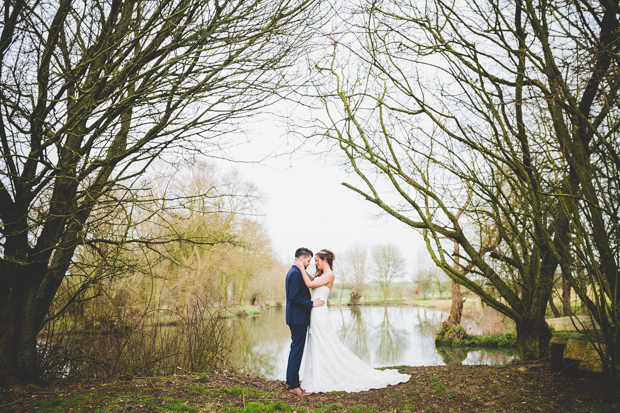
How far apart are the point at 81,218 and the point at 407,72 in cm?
546

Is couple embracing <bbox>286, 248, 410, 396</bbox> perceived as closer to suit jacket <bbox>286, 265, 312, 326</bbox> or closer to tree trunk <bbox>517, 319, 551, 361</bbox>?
suit jacket <bbox>286, 265, 312, 326</bbox>

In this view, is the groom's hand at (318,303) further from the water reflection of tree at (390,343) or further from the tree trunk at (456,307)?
the tree trunk at (456,307)

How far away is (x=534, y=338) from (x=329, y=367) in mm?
3136

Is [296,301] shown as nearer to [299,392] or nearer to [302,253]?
[302,253]

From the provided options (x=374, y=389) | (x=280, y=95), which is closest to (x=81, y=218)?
(x=280, y=95)

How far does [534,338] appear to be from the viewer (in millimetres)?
5801

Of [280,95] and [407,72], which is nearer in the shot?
[280,95]

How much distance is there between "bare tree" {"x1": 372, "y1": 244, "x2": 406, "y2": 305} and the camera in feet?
129

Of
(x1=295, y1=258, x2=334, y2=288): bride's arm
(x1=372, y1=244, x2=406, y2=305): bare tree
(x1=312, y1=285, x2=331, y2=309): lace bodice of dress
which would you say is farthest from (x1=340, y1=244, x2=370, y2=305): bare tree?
(x1=295, y1=258, x2=334, y2=288): bride's arm

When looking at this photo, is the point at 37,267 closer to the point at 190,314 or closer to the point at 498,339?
the point at 190,314

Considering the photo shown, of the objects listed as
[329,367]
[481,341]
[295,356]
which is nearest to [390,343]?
[481,341]

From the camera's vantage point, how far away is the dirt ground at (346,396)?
3.90 meters

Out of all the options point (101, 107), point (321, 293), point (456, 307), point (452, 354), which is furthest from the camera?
point (456, 307)

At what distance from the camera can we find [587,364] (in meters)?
4.70
